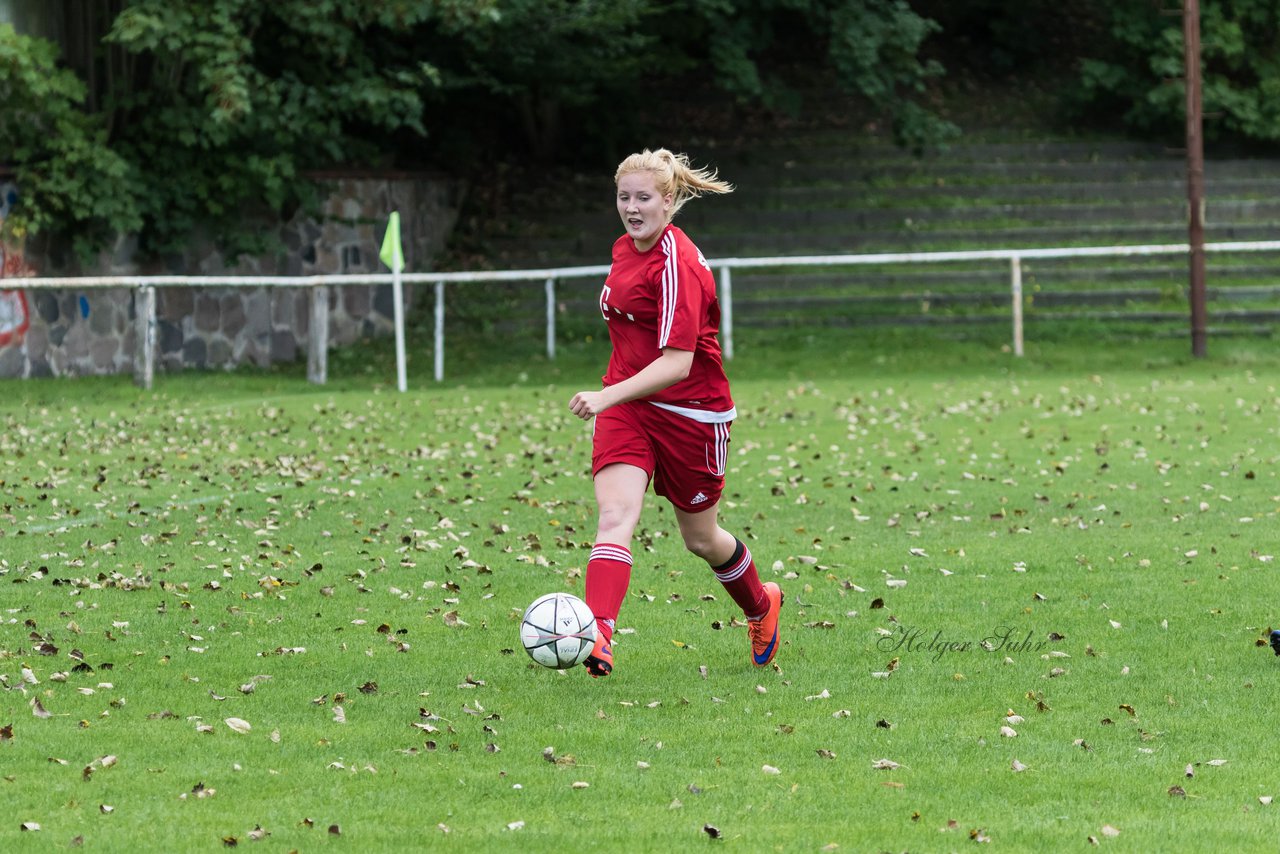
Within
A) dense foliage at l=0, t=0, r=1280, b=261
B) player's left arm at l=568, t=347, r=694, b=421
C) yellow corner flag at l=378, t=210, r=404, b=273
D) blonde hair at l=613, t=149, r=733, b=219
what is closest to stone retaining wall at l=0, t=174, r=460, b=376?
dense foliage at l=0, t=0, r=1280, b=261

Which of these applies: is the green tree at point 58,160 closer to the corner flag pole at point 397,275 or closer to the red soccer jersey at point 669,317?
the corner flag pole at point 397,275

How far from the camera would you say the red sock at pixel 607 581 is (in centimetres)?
621

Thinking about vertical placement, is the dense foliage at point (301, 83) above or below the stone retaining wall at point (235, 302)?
above

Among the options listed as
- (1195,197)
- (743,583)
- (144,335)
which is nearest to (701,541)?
(743,583)

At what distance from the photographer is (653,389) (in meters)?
6.19

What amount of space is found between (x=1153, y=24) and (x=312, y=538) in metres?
25.6

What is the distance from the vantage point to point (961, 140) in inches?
1240

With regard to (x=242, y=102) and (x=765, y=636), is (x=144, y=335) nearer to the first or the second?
(x=242, y=102)

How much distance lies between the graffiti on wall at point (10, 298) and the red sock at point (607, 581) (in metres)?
16.7

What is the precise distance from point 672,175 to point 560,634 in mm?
1694

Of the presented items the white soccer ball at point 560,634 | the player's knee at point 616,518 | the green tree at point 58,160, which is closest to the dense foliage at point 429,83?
the green tree at point 58,160

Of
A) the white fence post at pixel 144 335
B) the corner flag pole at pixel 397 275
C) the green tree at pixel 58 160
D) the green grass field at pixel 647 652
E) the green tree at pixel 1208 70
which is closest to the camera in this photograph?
the green grass field at pixel 647 652

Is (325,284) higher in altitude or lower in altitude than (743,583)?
higher

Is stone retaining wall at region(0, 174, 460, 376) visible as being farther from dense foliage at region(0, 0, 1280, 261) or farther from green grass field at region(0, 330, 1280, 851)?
green grass field at region(0, 330, 1280, 851)
